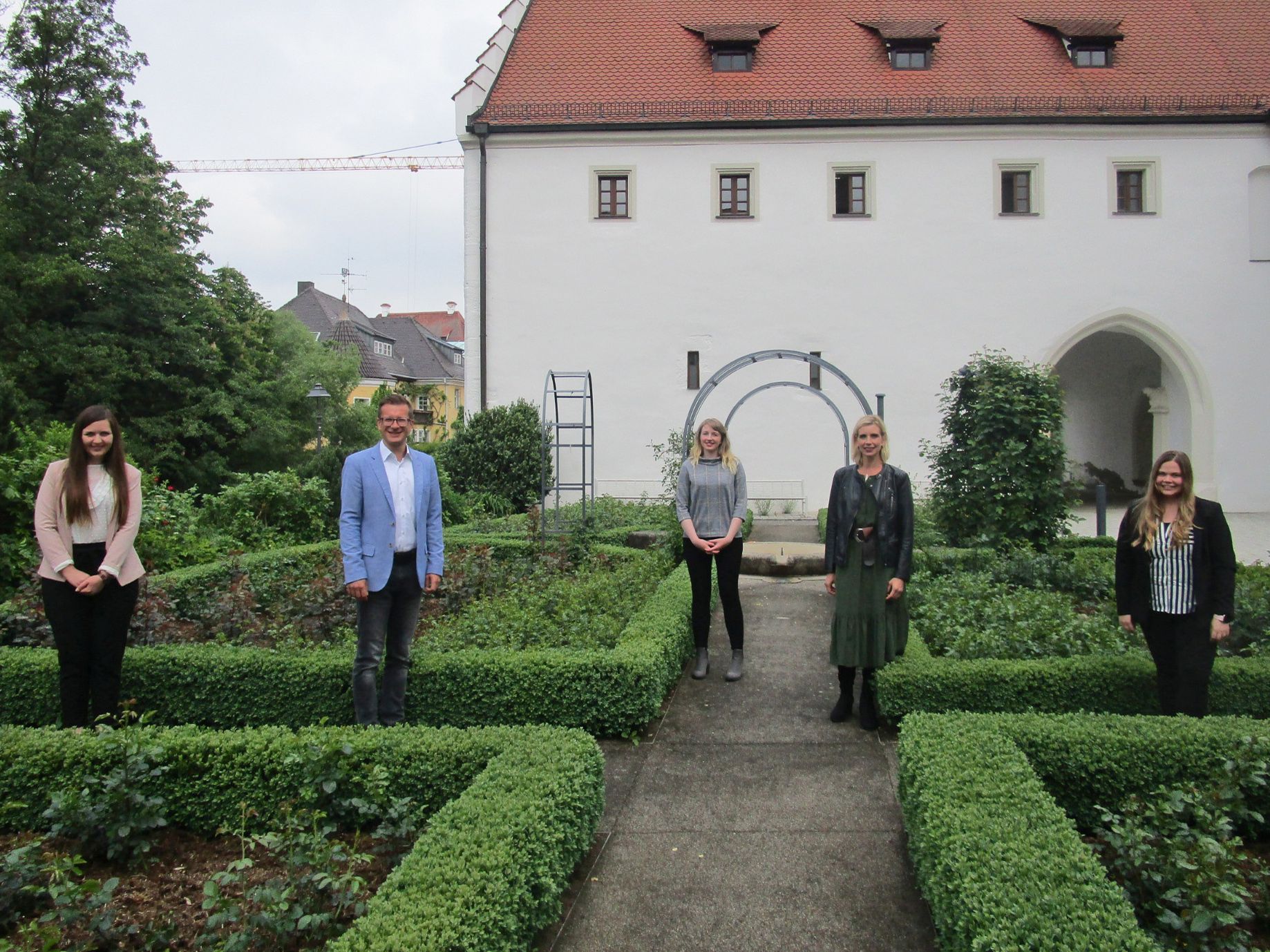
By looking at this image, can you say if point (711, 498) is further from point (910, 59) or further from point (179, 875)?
point (910, 59)

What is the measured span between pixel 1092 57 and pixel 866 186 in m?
5.80

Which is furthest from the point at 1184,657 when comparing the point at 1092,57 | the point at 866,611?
the point at 1092,57

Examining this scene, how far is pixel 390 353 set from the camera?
5856 centimetres

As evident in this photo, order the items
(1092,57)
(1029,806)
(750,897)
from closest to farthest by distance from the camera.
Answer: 1. (1029,806)
2. (750,897)
3. (1092,57)

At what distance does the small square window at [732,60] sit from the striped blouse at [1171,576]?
17.7 meters

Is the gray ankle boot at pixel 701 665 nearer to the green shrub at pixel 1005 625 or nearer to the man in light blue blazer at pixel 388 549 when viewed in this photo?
the green shrub at pixel 1005 625

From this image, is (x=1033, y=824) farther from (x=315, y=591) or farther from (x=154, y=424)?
(x=154, y=424)

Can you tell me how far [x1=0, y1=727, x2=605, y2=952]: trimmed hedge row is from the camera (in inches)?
111

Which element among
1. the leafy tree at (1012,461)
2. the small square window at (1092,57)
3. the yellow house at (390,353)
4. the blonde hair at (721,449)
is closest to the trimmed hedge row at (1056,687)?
the blonde hair at (721,449)

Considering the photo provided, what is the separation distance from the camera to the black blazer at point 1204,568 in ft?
14.2

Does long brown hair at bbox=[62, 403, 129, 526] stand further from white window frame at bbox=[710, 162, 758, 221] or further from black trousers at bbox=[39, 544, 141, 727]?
white window frame at bbox=[710, 162, 758, 221]

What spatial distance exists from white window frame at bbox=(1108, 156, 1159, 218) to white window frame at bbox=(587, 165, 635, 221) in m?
9.45

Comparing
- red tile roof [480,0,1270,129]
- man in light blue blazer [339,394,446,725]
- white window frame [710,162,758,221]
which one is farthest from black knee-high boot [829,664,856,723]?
red tile roof [480,0,1270,129]

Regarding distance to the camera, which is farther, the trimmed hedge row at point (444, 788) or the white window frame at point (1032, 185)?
the white window frame at point (1032, 185)
